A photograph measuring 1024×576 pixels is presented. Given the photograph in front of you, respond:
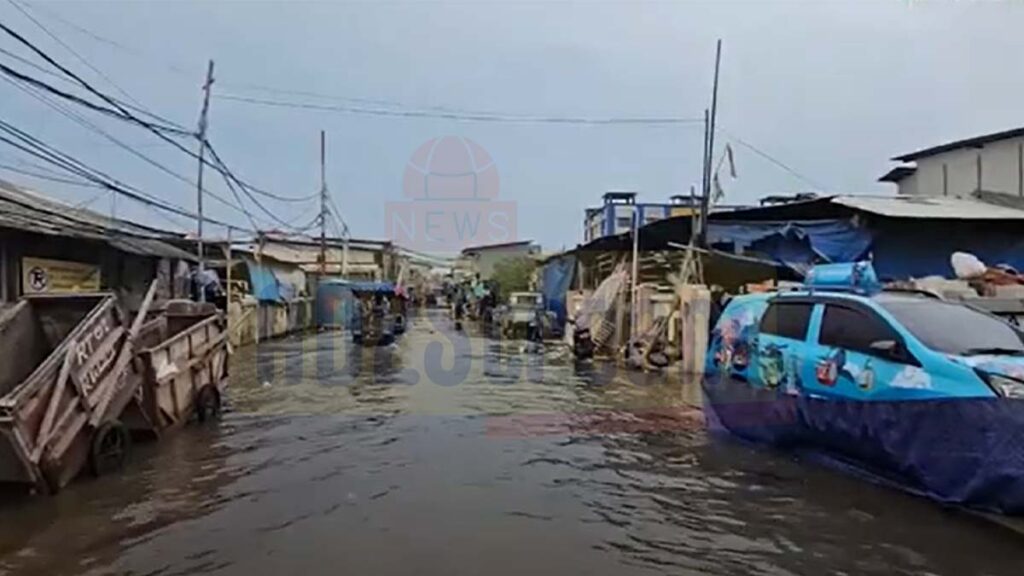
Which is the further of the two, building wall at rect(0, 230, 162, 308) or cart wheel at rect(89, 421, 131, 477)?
building wall at rect(0, 230, 162, 308)

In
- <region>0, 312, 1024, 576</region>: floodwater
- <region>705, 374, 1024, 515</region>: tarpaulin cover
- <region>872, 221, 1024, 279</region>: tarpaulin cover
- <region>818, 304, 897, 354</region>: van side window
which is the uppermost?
<region>872, 221, 1024, 279</region>: tarpaulin cover

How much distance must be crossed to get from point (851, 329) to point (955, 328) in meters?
0.86

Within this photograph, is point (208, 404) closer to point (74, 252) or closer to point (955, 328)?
point (74, 252)

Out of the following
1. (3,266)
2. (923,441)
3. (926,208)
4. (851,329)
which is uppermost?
(926,208)

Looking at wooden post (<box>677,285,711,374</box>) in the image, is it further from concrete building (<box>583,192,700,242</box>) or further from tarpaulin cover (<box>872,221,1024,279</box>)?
concrete building (<box>583,192,700,242</box>)

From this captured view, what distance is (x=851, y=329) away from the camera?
25.2 feet

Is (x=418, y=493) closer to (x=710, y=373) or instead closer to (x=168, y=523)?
(x=168, y=523)

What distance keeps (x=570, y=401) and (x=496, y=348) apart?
1190cm

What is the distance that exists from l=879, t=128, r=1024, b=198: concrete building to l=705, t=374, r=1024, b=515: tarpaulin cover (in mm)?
13696

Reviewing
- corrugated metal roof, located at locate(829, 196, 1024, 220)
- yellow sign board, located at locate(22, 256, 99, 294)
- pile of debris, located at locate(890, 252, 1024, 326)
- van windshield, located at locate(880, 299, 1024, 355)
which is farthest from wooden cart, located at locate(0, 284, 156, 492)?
corrugated metal roof, located at locate(829, 196, 1024, 220)

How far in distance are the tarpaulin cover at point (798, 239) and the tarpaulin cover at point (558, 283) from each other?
12.5 metres

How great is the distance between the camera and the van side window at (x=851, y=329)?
7.30 m

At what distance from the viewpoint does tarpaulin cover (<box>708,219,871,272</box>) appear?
16188 millimetres

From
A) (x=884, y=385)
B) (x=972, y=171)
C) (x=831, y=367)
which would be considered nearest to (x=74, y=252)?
(x=831, y=367)
